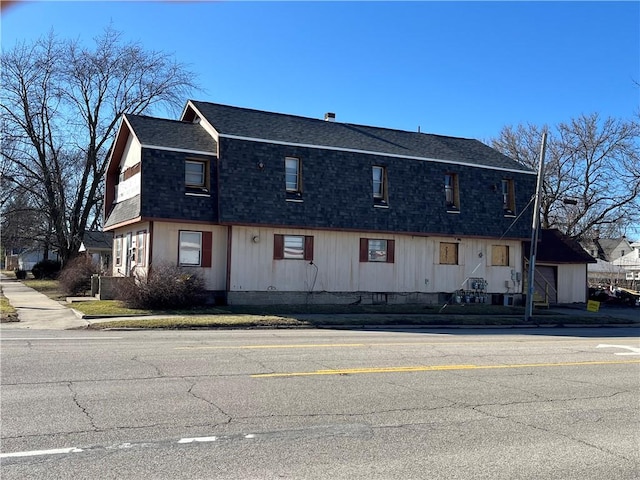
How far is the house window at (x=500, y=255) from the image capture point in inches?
1147

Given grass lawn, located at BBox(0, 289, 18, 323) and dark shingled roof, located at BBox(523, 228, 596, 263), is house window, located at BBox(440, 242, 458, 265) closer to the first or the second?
dark shingled roof, located at BBox(523, 228, 596, 263)

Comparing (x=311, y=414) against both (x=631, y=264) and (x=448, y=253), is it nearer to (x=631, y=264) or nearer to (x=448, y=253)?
(x=448, y=253)

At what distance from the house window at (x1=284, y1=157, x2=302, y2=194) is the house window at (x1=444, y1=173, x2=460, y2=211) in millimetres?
7309

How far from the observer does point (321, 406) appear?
7.33 m

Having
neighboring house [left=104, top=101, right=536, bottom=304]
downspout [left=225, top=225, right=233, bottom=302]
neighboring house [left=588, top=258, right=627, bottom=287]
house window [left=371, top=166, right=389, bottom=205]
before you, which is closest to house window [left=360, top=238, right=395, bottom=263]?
neighboring house [left=104, top=101, right=536, bottom=304]

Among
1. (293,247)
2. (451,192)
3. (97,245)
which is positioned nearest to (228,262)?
(293,247)

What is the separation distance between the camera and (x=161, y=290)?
20.7 meters

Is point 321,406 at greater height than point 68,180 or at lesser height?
lesser

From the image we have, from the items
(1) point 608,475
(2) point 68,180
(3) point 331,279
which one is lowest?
(1) point 608,475

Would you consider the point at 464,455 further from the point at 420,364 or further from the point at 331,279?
the point at 331,279

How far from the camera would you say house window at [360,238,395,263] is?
2617 cm

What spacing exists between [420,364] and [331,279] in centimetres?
1480

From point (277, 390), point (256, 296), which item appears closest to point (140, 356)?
point (277, 390)

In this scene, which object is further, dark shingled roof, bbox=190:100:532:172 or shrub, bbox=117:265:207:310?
dark shingled roof, bbox=190:100:532:172
